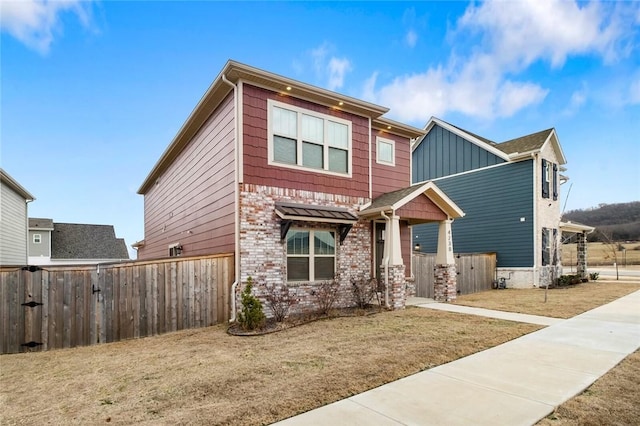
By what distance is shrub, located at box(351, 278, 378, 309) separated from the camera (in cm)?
966

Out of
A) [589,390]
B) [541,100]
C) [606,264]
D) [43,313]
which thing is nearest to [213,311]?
[43,313]

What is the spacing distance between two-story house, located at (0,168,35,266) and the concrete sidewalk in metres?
16.1

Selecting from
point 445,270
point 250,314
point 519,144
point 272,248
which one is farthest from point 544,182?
point 250,314

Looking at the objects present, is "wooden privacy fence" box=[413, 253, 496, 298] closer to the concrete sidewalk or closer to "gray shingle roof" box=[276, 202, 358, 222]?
"gray shingle roof" box=[276, 202, 358, 222]

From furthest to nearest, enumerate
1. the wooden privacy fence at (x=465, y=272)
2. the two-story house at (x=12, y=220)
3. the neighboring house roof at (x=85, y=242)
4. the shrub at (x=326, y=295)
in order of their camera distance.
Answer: the neighboring house roof at (x=85, y=242) < the two-story house at (x=12, y=220) < the wooden privacy fence at (x=465, y=272) < the shrub at (x=326, y=295)

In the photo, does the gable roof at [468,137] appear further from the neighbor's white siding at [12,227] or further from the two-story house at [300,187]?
the neighbor's white siding at [12,227]

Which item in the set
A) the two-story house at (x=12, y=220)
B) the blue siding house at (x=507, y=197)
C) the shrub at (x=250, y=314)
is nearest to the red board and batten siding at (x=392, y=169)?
the shrub at (x=250, y=314)

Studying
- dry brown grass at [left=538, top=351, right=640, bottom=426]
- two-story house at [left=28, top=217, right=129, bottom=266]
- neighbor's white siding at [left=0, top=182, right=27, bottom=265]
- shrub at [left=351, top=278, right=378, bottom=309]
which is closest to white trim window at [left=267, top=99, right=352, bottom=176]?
shrub at [left=351, top=278, right=378, bottom=309]

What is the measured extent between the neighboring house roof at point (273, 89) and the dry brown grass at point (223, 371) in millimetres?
5916

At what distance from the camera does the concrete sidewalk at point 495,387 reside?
3.27m

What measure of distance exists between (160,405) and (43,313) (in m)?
4.33

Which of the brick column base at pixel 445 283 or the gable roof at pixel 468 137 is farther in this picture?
the gable roof at pixel 468 137

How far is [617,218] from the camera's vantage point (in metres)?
48.4

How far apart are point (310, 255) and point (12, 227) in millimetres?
15854
